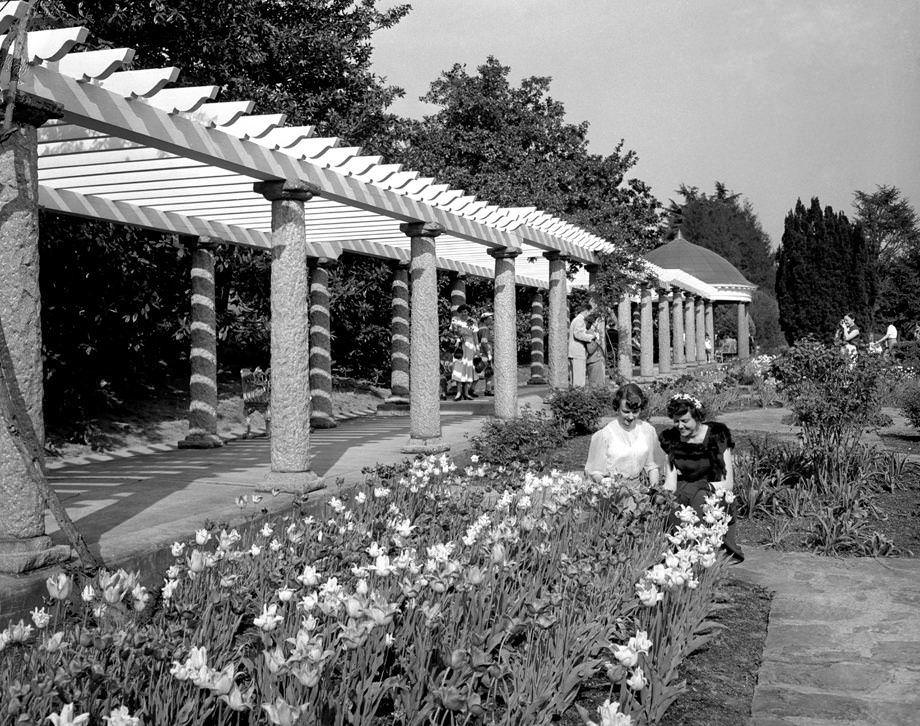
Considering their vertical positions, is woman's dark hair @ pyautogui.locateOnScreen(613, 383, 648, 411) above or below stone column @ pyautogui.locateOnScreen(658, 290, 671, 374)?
below

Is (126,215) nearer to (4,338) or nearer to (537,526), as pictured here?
(4,338)

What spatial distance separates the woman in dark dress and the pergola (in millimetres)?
2672

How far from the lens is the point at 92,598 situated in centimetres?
300

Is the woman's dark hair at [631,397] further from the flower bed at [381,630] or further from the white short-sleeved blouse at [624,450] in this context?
the flower bed at [381,630]

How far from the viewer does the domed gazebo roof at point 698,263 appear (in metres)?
40.0

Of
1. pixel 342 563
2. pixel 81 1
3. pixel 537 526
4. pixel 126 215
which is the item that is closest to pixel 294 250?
pixel 126 215

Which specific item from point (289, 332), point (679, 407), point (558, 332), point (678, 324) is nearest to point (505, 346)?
point (558, 332)

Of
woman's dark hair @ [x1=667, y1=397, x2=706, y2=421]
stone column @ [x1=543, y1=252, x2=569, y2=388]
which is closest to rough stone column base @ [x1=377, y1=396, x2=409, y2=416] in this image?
stone column @ [x1=543, y1=252, x2=569, y2=388]

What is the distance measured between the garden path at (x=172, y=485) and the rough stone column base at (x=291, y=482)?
0.16 m

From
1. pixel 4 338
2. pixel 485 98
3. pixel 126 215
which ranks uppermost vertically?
pixel 485 98

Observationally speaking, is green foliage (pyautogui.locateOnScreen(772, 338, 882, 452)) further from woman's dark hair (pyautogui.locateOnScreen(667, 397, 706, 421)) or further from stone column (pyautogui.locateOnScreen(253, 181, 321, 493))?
stone column (pyautogui.locateOnScreen(253, 181, 321, 493))

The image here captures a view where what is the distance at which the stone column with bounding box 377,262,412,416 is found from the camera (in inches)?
617

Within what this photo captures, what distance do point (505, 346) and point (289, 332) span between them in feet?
15.5

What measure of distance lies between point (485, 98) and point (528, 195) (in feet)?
13.9
